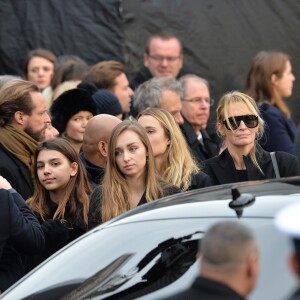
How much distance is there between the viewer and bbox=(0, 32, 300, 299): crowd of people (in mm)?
6668

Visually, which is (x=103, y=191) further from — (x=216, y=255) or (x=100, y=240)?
(x=216, y=255)

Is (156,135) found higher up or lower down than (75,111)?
lower down

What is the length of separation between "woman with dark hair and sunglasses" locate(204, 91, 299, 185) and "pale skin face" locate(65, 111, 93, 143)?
58.4 inches

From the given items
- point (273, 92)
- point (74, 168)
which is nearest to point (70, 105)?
point (74, 168)

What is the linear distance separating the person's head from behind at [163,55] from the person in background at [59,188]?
376 cm

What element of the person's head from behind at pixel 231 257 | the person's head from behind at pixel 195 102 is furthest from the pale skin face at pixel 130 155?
the person's head from behind at pixel 231 257

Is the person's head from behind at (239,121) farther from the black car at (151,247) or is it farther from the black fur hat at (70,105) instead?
the black car at (151,247)

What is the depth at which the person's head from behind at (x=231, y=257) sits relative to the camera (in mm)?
3494

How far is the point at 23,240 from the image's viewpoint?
6262mm

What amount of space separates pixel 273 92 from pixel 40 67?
2702mm

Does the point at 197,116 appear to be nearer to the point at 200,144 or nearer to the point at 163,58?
the point at 200,144

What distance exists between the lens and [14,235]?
622 centimetres

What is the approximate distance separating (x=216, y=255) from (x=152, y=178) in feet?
10.5

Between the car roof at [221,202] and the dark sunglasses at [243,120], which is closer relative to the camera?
the car roof at [221,202]
